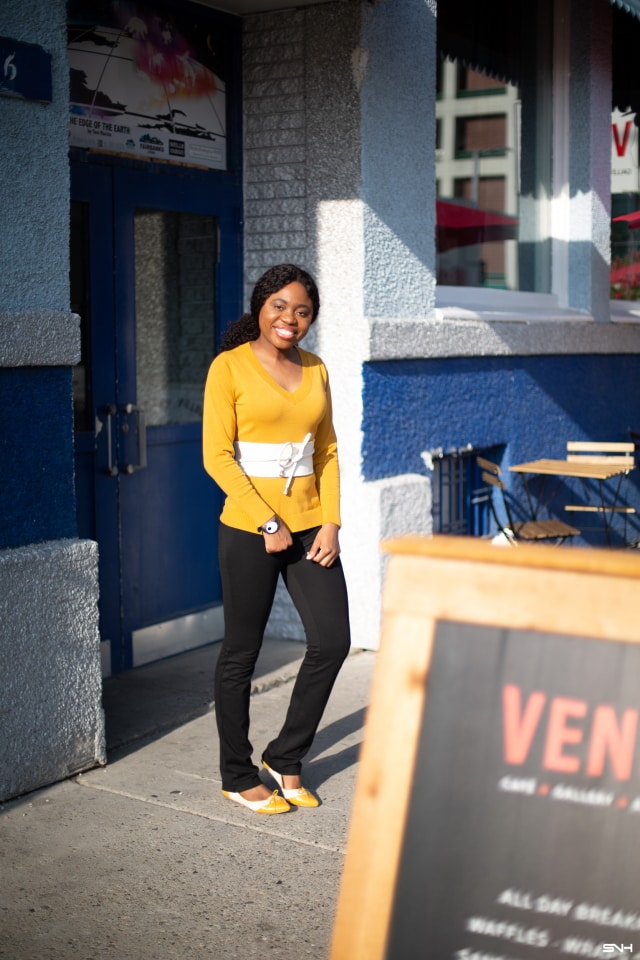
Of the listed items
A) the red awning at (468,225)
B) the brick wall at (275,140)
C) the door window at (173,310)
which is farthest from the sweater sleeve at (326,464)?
the red awning at (468,225)

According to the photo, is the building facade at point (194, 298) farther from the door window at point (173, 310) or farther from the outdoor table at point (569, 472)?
the outdoor table at point (569, 472)

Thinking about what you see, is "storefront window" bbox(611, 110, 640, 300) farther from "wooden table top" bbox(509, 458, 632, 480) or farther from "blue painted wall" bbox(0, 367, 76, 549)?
"blue painted wall" bbox(0, 367, 76, 549)

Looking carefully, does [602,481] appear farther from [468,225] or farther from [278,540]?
[278,540]

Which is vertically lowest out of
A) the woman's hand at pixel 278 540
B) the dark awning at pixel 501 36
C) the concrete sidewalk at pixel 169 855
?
the concrete sidewalk at pixel 169 855

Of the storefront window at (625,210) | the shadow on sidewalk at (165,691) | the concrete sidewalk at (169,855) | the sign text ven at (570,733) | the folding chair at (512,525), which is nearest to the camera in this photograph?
the sign text ven at (570,733)

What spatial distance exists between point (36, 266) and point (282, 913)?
7.55 ft

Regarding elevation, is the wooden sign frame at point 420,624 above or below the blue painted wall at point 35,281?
below

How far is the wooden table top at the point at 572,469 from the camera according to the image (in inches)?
281

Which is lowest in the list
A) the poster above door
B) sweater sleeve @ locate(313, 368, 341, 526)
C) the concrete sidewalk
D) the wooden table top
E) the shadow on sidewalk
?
the concrete sidewalk

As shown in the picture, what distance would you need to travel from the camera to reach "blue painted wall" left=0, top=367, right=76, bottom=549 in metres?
4.11

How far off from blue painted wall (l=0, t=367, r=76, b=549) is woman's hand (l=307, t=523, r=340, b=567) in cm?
95

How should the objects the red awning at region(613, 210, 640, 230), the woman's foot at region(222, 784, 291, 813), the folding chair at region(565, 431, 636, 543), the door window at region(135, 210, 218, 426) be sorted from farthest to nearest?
the red awning at region(613, 210, 640, 230)
the folding chair at region(565, 431, 636, 543)
the door window at region(135, 210, 218, 426)
the woman's foot at region(222, 784, 291, 813)

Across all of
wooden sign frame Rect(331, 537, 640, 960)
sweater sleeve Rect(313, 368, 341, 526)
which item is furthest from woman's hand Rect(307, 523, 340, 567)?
wooden sign frame Rect(331, 537, 640, 960)

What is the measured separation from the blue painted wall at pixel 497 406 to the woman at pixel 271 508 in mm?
2114
